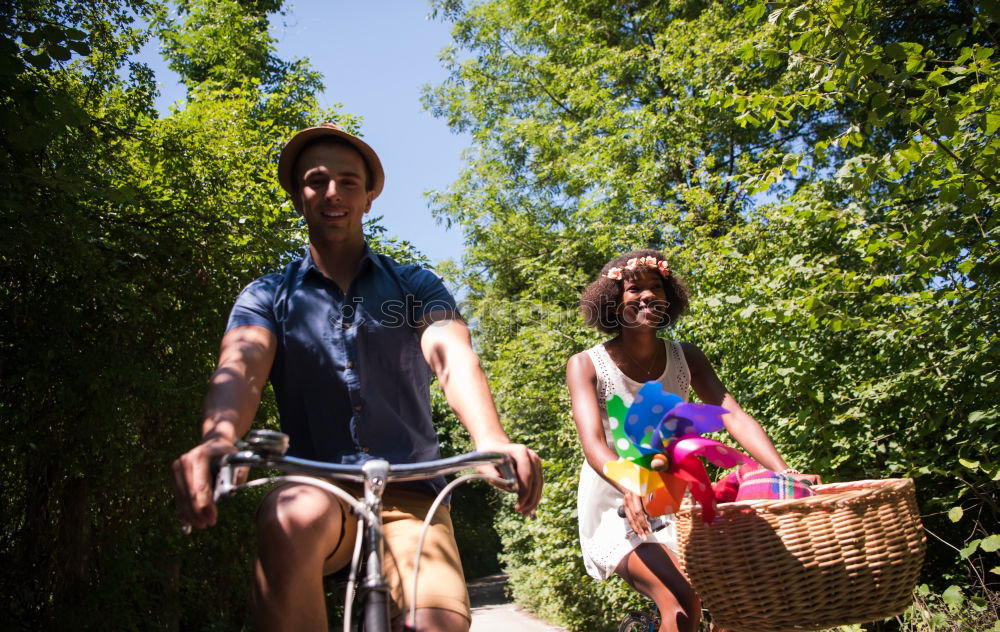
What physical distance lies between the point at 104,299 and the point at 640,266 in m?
3.71

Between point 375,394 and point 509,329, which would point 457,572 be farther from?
point 509,329

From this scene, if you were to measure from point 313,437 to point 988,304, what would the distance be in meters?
3.82

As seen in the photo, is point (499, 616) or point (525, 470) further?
point (499, 616)

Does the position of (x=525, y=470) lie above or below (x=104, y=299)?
below

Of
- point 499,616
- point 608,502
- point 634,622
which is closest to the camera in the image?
point 608,502

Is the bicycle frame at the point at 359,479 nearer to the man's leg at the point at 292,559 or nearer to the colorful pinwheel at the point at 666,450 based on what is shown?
the man's leg at the point at 292,559

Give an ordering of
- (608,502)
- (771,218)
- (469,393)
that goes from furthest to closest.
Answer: (771,218) < (608,502) < (469,393)

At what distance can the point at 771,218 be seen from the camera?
7566mm

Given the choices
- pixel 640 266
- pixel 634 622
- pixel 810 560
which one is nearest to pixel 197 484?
pixel 810 560

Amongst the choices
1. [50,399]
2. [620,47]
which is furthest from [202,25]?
[50,399]

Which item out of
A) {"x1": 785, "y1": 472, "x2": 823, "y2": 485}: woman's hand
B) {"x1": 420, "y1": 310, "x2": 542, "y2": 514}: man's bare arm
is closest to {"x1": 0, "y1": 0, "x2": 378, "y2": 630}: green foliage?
{"x1": 420, "y1": 310, "x2": 542, "y2": 514}: man's bare arm

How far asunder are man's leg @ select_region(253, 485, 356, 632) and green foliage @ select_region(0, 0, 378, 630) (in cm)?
314

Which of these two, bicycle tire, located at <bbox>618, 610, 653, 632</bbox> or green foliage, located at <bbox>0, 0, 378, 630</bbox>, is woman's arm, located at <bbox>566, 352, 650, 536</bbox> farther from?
green foliage, located at <bbox>0, 0, 378, 630</bbox>

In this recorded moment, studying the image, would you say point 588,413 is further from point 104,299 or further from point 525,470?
point 104,299
